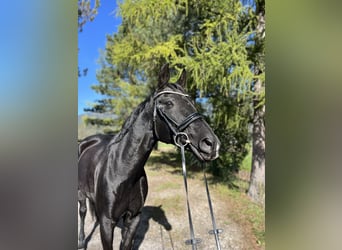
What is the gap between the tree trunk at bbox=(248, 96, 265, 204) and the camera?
278 centimetres

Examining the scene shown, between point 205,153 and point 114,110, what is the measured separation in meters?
2.69

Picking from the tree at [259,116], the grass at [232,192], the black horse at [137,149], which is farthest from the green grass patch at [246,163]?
the black horse at [137,149]

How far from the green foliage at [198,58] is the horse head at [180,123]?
1448 mm

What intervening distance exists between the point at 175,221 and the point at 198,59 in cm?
163

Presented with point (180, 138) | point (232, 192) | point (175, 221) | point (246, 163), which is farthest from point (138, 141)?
point (246, 163)

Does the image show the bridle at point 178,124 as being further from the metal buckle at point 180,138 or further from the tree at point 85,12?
the tree at point 85,12

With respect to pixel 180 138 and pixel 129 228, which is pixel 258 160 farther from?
pixel 180 138

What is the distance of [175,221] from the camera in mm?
2672

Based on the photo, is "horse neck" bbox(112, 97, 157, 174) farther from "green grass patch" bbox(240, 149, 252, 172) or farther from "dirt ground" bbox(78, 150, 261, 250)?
"green grass patch" bbox(240, 149, 252, 172)

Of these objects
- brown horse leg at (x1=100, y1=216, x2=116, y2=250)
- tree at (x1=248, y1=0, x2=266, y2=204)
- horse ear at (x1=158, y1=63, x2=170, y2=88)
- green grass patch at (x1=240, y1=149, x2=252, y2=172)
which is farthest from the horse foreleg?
green grass patch at (x1=240, y1=149, x2=252, y2=172)

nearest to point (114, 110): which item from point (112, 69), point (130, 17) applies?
point (112, 69)

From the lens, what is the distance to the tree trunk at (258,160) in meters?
2.78
